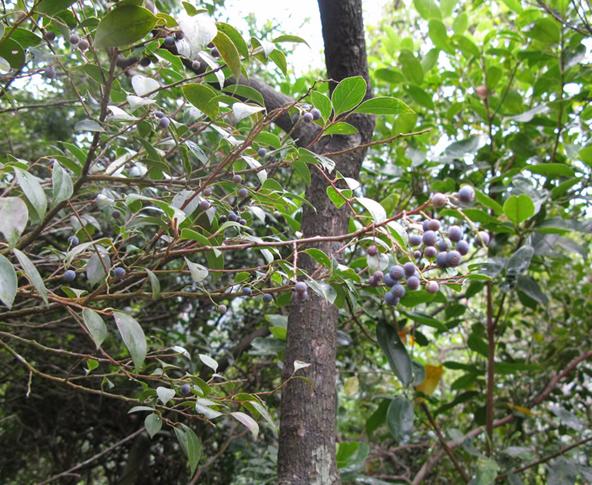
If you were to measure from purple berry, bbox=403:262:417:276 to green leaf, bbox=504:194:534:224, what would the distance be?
630mm

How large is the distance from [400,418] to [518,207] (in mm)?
605

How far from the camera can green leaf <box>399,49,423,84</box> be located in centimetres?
169

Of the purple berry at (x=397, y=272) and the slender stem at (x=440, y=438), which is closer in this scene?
the purple berry at (x=397, y=272)

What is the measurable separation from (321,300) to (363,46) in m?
0.65

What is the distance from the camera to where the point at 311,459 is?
3.48 ft

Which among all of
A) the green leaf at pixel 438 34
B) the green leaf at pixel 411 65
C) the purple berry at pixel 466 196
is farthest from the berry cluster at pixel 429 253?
the green leaf at pixel 438 34

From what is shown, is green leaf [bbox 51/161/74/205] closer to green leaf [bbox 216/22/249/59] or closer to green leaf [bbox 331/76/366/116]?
green leaf [bbox 216/22/249/59]

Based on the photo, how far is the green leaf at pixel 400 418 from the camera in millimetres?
1405

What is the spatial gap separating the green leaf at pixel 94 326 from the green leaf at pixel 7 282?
0.14 meters

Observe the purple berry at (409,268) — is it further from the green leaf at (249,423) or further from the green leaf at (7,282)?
the green leaf at (7,282)

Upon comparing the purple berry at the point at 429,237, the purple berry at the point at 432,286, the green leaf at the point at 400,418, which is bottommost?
the green leaf at the point at 400,418

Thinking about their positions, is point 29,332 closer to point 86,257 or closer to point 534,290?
point 86,257

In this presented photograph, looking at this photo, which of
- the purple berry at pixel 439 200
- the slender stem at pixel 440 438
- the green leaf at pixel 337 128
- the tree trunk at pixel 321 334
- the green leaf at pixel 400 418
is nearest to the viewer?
the purple berry at pixel 439 200

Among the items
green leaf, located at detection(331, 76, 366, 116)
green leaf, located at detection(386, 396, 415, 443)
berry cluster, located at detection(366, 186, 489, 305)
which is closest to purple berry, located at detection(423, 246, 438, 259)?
berry cluster, located at detection(366, 186, 489, 305)
